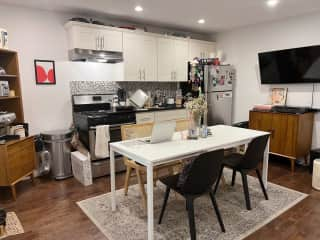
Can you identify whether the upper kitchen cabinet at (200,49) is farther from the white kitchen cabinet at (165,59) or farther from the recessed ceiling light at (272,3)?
the recessed ceiling light at (272,3)

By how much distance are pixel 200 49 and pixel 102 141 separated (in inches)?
113

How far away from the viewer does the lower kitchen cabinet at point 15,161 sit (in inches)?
107

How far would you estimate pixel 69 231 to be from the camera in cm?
222

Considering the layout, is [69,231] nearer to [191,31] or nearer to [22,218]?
[22,218]

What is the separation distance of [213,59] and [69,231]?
3.86 meters

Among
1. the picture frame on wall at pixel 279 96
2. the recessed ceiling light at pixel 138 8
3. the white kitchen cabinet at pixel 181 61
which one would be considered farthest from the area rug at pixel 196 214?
the recessed ceiling light at pixel 138 8

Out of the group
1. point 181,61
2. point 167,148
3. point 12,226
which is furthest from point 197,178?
point 181,61

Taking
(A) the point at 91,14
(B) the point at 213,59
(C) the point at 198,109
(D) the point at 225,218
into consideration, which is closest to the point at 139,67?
(A) the point at 91,14

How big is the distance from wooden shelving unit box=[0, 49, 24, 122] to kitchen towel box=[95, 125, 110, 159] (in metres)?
1.03

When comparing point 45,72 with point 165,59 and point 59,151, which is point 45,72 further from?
point 165,59

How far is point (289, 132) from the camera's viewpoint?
366cm

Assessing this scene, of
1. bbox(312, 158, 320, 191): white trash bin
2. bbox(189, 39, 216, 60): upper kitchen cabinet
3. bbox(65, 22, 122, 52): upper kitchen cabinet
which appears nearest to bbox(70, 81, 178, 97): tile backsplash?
bbox(65, 22, 122, 52): upper kitchen cabinet

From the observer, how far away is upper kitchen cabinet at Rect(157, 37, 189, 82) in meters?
4.40

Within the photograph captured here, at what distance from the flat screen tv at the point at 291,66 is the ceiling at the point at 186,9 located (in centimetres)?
61
